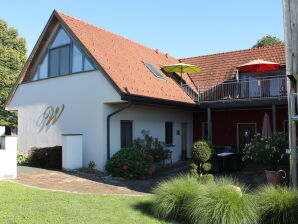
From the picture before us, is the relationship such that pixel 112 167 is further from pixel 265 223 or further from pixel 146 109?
pixel 265 223

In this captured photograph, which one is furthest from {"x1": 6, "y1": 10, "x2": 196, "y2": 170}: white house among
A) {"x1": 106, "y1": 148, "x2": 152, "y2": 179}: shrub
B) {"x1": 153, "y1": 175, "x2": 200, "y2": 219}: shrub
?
{"x1": 153, "y1": 175, "x2": 200, "y2": 219}: shrub

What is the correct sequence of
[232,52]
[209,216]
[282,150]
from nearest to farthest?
[209,216]
[282,150]
[232,52]

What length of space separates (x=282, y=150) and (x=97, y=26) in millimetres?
10485

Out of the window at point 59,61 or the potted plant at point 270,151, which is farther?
the window at point 59,61

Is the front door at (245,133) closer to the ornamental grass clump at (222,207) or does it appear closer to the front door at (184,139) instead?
the front door at (184,139)

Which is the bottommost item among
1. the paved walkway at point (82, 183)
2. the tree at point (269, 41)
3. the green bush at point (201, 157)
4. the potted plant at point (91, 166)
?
the paved walkway at point (82, 183)

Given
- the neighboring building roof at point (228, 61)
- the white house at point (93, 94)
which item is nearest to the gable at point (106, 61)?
the white house at point (93, 94)

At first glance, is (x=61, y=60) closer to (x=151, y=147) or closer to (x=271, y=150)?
(x=151, y=147)

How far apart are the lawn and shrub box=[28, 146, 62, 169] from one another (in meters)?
4.08

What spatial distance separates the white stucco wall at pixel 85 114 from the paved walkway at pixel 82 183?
1.56 m

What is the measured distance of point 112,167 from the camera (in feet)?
35.7

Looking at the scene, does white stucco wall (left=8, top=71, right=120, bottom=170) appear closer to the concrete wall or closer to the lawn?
the concrete wall

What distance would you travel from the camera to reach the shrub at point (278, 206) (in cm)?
487

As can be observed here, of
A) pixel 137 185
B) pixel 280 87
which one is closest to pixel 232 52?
pixel 280 87
